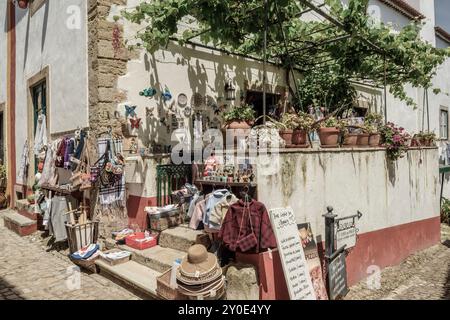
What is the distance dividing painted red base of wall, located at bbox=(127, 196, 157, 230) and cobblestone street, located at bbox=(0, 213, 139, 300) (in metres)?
1.08

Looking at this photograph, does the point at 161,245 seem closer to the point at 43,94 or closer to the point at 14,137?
the point at 43,94

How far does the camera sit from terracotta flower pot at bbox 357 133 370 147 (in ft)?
19.7

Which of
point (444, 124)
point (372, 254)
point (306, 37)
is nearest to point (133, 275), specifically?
point (372, 254)

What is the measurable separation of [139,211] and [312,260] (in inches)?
118

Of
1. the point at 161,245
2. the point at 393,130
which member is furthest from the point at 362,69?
the point at 161,245

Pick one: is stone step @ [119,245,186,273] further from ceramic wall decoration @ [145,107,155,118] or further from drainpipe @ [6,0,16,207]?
drainpipe @ [6,0,16,207]

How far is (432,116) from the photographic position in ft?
45.9

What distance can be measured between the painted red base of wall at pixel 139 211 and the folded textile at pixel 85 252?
726mm

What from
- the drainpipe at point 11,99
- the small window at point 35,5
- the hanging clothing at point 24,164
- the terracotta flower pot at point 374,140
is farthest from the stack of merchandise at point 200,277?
the drainpipe at point 11,99

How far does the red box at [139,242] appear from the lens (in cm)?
534

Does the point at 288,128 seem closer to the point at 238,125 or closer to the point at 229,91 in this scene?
the point at 238,125

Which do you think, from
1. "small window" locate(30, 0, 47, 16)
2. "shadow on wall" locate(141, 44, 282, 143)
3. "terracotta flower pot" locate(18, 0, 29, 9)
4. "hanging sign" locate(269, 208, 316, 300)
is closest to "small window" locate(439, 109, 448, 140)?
"shadow on wall" locate(141, 44, 282, 143)

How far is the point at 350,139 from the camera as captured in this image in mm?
5820
